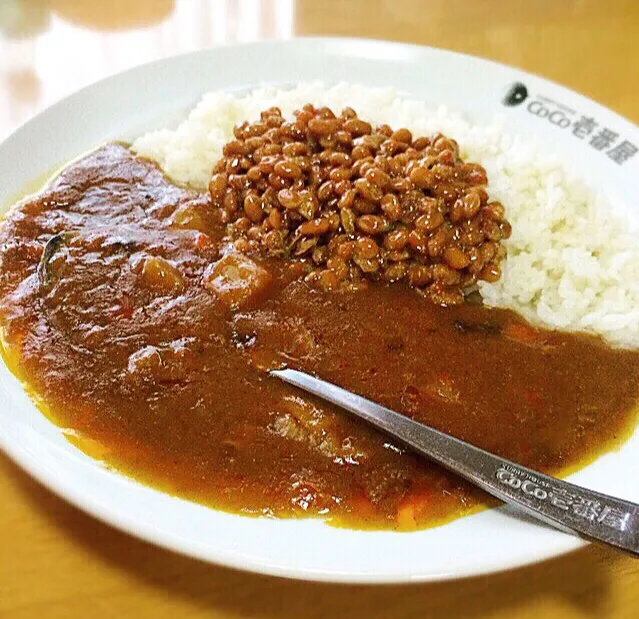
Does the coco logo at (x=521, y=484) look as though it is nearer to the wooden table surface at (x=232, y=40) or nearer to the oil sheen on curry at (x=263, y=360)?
the oil sheen on curry at (x=263, y=360)

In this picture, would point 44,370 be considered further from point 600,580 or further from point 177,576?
point 600,580

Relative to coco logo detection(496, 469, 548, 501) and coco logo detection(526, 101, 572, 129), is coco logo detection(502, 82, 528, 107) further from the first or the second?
coco logo detection(496, 469, 548, 501)

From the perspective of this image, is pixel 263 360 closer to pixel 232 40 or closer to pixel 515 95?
pixel 515 95

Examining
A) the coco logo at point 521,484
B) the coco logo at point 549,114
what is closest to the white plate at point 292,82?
the coco logo at point 549,114

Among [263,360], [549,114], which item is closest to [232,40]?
[549,114]

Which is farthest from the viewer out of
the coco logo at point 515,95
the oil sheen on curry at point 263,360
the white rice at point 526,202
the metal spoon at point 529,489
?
the coco logo at point 515,95

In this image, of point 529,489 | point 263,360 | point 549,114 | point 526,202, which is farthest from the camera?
point 549,114

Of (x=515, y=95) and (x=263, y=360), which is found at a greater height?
(x=515, y=95)
